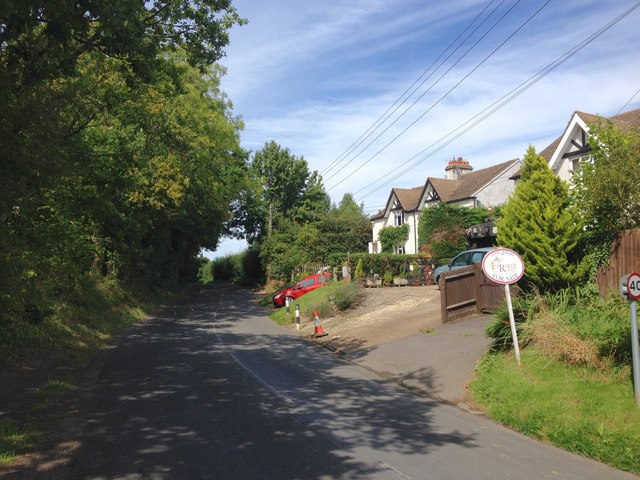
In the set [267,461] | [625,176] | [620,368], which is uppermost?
[625,176]

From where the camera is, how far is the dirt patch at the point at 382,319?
655 inches

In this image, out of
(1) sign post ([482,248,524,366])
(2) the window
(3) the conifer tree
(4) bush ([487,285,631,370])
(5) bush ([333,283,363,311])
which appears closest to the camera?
(4) bush ([487,285,631,370])

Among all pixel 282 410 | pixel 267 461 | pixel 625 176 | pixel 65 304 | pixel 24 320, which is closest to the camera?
pixel 267 461

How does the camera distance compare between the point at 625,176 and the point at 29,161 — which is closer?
the point at 29,161

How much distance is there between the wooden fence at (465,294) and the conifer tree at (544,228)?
209 inches

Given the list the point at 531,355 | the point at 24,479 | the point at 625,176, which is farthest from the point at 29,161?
the point at 625,176

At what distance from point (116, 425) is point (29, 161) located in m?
4.26

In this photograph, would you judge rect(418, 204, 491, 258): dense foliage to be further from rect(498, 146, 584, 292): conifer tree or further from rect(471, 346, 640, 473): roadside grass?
rect(471, 346, 640, 473): roadside grass

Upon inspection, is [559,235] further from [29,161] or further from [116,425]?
[29,161]

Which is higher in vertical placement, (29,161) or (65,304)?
(29,161)

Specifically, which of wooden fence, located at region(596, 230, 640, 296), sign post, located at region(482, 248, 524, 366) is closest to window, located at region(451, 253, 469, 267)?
wooden fence, located at region(596, 230, 640, 296)

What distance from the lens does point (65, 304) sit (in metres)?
18.3

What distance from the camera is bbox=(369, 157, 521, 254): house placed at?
4053 cm

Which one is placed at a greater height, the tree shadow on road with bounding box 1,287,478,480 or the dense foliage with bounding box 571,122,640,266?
the dense foliage with bounding box 571,122,640,266
